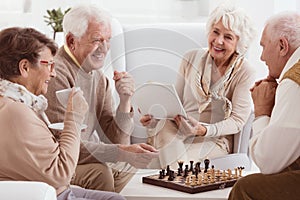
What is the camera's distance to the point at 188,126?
3.08 m

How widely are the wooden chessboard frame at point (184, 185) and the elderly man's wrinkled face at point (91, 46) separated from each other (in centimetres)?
57

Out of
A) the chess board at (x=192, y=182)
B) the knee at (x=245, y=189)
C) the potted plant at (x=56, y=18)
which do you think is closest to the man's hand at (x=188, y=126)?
the chess board at (x=192, y=182)

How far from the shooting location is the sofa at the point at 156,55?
A: 3.16 metres

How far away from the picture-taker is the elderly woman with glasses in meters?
2.19

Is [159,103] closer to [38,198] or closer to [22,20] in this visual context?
[38,198]

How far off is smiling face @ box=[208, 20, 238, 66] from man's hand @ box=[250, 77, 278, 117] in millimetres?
Answer: 935

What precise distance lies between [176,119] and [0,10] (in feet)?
8.48

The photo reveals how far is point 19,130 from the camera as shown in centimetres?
218

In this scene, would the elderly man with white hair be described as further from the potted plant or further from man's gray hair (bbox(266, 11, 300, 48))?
the potted plant

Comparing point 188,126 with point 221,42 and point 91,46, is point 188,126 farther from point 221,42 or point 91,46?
point 221,42

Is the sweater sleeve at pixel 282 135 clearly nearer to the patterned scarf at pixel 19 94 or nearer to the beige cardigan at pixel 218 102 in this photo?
the patterned scarf at pixel 19 94

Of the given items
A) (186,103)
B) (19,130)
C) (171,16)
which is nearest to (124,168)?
(186,103)

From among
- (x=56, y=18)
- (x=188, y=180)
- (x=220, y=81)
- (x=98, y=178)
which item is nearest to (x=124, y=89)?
(x=98, y=178)

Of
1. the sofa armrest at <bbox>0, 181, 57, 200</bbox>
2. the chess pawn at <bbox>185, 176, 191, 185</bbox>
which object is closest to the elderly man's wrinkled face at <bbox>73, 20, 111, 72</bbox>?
the chess pawn at <bbox>185, 176, 191, 185</bbox>
